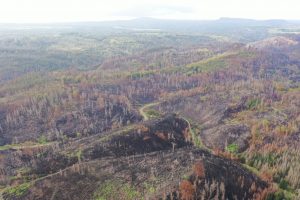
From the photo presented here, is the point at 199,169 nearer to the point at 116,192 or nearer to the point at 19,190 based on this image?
the point at 116,192

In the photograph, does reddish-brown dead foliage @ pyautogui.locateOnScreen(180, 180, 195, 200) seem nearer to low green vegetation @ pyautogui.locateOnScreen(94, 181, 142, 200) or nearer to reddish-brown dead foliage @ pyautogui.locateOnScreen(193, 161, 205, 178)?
reddish-brown dead foliage @ pyautogui.locateOnScreen(193, 161, 205, 178)

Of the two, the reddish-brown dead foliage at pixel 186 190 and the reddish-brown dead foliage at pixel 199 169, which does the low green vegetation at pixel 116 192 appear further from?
the reddish-brown dead foliage at pixel 199 169

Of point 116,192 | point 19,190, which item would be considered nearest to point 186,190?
point 116,192

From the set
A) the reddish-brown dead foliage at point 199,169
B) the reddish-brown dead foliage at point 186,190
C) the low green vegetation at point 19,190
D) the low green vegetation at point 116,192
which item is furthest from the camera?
the low green vegetation at point 19,190

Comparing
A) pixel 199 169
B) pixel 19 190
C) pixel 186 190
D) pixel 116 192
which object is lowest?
pixel 19 190

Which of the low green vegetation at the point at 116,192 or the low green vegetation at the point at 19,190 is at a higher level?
the low green vegetation at the point at 116,192

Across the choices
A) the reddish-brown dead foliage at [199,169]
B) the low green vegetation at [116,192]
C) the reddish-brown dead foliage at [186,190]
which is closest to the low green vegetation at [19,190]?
the low green vegetation at [116,192]

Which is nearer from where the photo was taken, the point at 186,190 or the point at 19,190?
the point at 186,190

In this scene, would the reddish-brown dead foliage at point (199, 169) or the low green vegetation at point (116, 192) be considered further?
the reddish-brown dead foliage at point (199, 169)

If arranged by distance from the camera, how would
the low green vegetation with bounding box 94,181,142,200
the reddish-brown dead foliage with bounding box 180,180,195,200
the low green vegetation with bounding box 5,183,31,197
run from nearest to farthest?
the reddish-brown dead foliage with bounding box 180,180,195,200
the low green vegetation with bounding box 94,181,142,200
the low green vegetation with bounding box 5,183,31,197

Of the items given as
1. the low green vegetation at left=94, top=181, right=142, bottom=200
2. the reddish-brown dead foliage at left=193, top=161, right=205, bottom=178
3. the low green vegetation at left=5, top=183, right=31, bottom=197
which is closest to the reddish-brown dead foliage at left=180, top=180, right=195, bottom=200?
the reddish-brown dead foliage at left=193, top=161, right=205, bottom=178

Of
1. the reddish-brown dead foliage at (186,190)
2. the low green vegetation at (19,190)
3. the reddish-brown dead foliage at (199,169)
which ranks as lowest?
the low green vegetation at (19,190)
